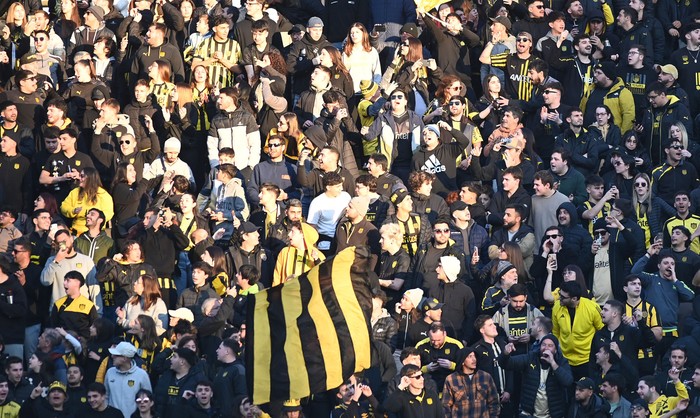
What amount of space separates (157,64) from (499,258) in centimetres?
544

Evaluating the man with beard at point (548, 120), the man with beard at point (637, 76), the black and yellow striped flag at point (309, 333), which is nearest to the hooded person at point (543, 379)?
the black and yellow striped flag at point (309, 333)

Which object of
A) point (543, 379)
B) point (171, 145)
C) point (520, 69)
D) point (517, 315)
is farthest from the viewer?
point (520, 69)

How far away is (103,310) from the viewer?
19703 mm

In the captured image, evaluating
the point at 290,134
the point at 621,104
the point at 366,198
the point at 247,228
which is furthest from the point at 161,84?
the point at 621,104

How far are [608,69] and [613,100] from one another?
69 cm

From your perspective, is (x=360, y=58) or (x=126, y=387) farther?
(x=360, y=58)

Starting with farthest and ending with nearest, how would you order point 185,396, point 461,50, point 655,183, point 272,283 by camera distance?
point 461,50
point 655,183
point 272,283
point 185,396

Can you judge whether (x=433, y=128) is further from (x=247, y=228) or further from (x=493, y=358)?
(x=493, y=358)

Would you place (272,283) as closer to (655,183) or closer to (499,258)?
(499,258)

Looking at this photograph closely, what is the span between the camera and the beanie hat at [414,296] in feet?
61.6

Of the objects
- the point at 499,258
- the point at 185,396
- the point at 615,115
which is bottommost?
the point at 185,396

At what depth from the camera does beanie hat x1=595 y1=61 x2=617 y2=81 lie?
23.9m

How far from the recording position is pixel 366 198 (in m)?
20.1

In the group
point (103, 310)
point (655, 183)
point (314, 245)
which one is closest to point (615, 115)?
point (655, 183)
